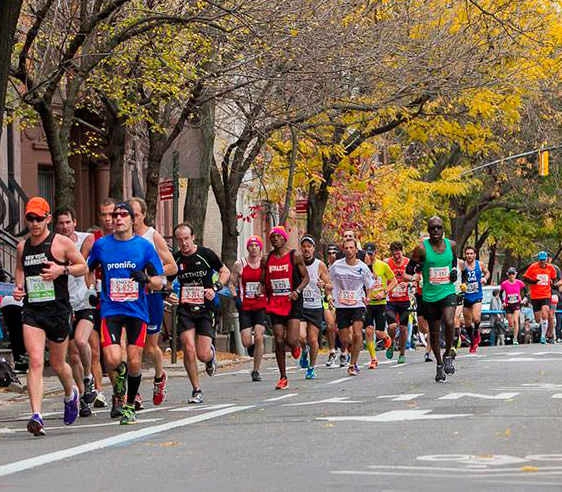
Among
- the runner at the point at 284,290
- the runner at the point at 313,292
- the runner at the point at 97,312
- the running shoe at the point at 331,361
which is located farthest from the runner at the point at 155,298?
the running shoe at the point at 331,361

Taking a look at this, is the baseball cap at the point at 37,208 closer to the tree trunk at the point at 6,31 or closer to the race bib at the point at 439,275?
the tree trunk at the point at 6,31

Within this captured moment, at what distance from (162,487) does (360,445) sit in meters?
2.40

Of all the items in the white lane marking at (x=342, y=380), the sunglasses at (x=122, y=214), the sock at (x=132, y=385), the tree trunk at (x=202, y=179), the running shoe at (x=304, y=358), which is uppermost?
the tree trunk at (x=202, y=179)

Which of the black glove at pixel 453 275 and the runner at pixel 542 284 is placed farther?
the runner at pixel 542 284

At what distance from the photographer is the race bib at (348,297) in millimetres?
22016

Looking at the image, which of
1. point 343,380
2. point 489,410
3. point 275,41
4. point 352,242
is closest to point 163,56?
point 275,41

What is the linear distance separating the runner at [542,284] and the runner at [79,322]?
21.7 meters

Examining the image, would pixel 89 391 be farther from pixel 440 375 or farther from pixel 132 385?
pixel 440 375

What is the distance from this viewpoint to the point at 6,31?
15500 millimetres

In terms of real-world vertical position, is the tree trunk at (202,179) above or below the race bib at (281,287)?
above

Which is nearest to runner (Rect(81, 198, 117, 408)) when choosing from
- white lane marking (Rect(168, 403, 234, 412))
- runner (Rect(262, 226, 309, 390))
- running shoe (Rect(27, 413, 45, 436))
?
white lane marking (Rect(168, 403, 234, 412))

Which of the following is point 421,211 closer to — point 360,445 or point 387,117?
point 387,117

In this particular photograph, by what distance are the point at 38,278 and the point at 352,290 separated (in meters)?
9.02

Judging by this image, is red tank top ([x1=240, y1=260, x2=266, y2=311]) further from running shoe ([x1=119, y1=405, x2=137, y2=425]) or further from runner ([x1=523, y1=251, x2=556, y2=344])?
runner ([x1=523, y1=251, x2=556, y2=344])
